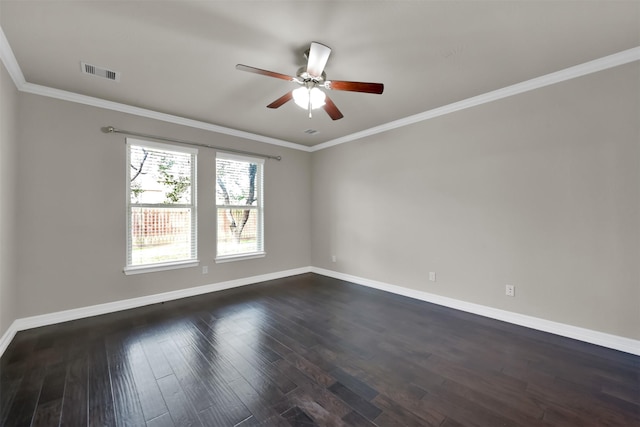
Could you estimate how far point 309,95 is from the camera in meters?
2.44

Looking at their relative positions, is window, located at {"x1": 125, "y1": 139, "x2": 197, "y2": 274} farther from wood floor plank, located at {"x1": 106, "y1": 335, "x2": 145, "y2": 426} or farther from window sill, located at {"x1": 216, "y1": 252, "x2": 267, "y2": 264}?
wood floor plank, located at {"x1": 106, "y1": 335, "x2": 145, "y2": 426}

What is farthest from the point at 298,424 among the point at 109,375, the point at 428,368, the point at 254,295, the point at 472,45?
the point at 472,45

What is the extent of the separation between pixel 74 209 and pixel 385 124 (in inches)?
172

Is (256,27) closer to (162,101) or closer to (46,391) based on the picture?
(162,101)

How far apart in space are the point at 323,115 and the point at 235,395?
3.41m

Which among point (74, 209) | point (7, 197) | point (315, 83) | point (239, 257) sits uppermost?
point (315, 83)

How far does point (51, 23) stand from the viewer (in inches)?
78.7

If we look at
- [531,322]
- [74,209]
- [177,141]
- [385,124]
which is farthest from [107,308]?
[531,322]

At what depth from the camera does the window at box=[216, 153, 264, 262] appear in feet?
14.5

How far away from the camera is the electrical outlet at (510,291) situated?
9.84 ft

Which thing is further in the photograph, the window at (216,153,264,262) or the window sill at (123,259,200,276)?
the window at (216,153,264,262)

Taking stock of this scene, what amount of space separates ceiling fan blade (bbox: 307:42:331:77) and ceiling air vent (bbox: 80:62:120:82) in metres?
2.01

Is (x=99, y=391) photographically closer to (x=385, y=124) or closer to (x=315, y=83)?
(x=315, y=83)

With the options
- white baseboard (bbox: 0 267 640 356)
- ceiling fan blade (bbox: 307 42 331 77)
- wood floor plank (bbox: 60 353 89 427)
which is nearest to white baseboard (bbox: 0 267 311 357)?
white baseboard (bbox: 0 267 640 356)
